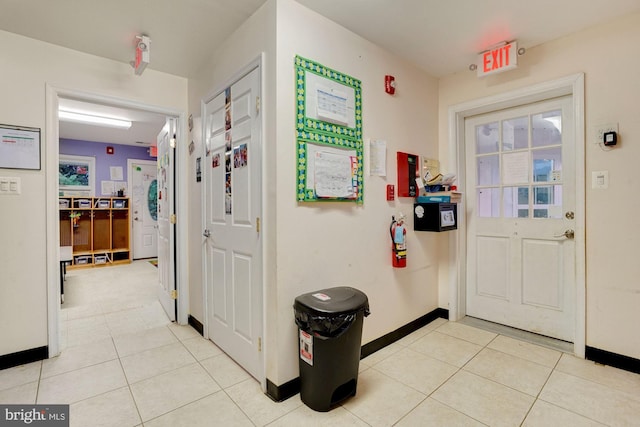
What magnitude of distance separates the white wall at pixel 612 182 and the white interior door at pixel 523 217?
242 millimetres

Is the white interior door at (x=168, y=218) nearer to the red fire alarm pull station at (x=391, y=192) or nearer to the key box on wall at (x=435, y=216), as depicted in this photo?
the red fire alarm pull station at (x=391, y=192)

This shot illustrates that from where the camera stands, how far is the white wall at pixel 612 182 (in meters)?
2.10

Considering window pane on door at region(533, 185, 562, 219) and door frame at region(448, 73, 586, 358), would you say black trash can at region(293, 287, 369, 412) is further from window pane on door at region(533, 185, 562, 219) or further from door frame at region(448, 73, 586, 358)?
window pane on door at region(533, 185, 562, 219)

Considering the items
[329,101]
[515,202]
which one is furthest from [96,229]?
[515,202]

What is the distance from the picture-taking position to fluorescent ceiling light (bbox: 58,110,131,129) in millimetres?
4113

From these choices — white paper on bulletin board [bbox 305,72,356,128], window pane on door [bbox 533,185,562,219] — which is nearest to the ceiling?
white paper on bulletin board [bbox 305,72,356,128]

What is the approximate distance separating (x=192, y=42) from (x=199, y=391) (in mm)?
2592

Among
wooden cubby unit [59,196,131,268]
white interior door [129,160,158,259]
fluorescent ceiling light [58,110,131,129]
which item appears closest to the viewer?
fluorescent ceiling light [58,110,131,129]

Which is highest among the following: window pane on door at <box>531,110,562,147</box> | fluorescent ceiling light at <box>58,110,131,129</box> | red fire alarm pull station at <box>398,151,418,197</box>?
fluorescent ceiling light at <box>58,110,131,129</box>

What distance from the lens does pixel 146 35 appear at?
7.59 feet

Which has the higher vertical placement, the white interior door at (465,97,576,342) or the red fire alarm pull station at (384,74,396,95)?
the red fire alarm pull station at (384,74,396,95)

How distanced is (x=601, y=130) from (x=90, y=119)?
19.2ft

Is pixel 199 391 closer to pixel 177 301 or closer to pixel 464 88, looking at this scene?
pixel 177 301

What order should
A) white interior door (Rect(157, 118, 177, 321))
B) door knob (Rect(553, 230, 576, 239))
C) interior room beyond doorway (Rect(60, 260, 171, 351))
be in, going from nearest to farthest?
1. door knob (Rect(553, 230, 576, 239))
2. interior room beyond doorway (Rect(60, 260, 171, 351))
3. white interior door (Rect(157, 118, 177, 321))
